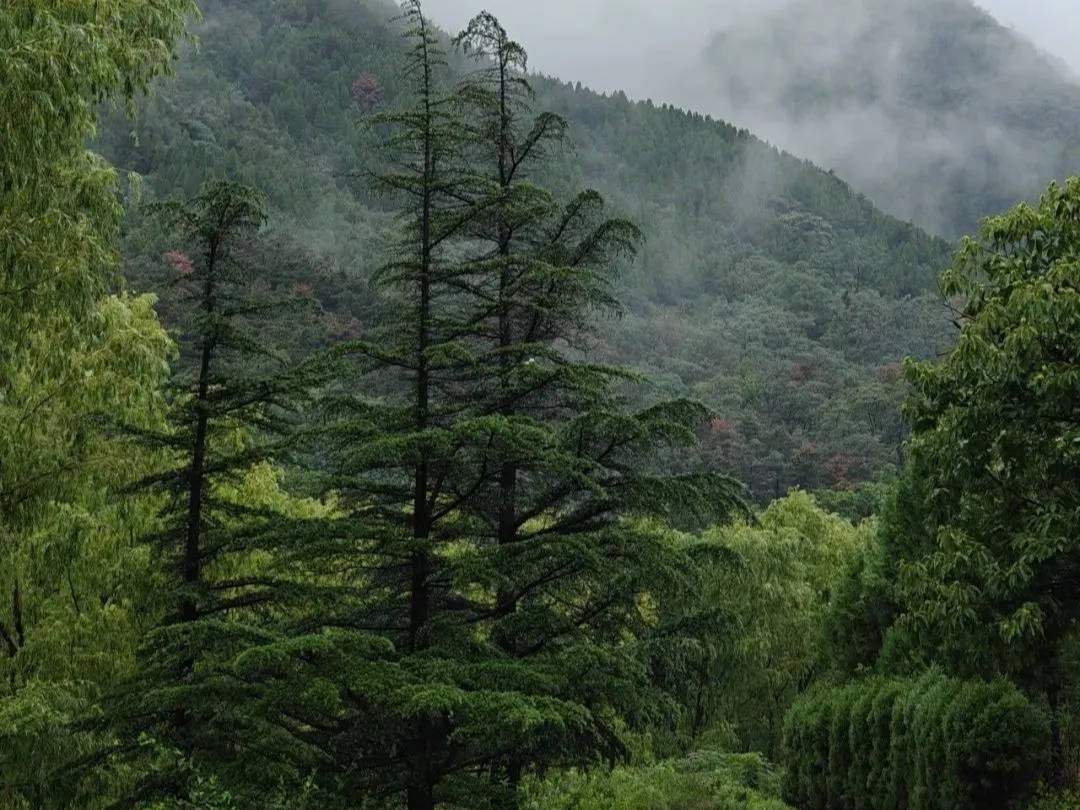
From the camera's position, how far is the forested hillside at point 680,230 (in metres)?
69.6

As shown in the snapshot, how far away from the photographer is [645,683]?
9.98 metres

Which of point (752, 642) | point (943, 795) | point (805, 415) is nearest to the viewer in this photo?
point (943, 795)

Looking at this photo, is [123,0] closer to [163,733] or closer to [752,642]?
[163,733]

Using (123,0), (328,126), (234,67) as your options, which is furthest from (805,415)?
(234,67)

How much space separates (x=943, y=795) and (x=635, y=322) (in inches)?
4055

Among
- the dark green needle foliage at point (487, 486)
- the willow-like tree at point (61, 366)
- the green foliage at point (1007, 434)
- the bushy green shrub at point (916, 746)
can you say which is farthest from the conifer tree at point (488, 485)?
the bushy green shrub at point (916, 746)

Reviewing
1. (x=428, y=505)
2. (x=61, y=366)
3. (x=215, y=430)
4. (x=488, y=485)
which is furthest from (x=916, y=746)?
(x=61, y=366)

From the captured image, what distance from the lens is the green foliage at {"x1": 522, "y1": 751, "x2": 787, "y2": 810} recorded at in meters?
11.8

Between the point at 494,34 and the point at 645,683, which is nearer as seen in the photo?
the point at 645,683

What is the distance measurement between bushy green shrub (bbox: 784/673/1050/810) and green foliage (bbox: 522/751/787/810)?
105 cm

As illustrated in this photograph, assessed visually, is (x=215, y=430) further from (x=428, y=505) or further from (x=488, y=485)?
(x=488, y=485)

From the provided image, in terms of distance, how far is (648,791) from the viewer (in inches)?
473

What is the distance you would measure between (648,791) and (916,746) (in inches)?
120

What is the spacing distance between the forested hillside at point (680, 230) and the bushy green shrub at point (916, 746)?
32.3m
